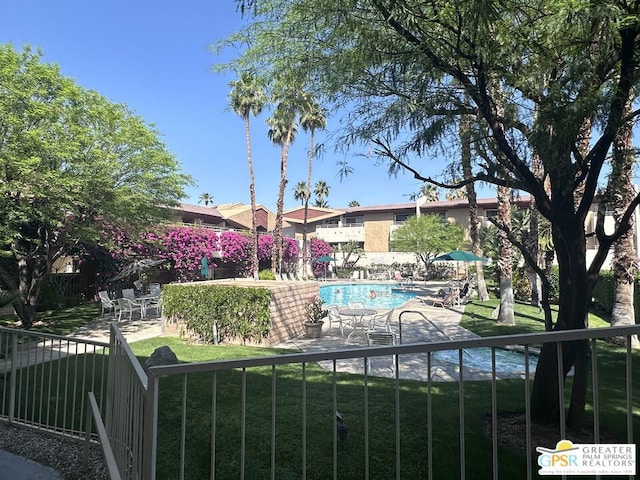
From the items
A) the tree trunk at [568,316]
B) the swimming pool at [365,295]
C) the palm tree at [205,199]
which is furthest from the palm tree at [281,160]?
the palm tree at [205,199]

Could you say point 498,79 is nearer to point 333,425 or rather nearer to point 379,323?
point 333,425

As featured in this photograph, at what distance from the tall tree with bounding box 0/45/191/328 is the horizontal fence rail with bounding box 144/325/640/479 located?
7104 mm

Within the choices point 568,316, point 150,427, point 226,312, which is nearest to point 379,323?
point 226,312

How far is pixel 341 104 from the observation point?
4.88 metres

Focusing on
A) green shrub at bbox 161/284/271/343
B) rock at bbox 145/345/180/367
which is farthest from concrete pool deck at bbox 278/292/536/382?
rock at bbox 145/345/180/367

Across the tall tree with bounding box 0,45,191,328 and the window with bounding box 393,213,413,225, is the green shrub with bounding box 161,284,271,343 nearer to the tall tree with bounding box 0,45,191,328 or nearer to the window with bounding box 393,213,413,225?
the tall tree with bounding box 0,45,191,328

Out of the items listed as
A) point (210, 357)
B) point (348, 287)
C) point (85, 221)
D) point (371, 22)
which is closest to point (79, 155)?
point (85, 221)

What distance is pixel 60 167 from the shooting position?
1014 centimetres

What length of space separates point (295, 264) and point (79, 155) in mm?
24489

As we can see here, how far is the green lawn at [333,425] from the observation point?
11.2ft

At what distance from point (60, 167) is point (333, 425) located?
36.4ft

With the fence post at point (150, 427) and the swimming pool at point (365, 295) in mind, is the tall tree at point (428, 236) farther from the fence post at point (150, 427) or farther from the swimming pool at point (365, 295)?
the fence post at point (150, 427)

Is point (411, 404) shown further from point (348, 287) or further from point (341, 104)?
point (348, 287)

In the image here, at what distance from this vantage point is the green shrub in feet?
30.7
